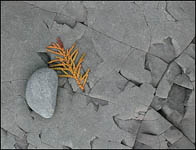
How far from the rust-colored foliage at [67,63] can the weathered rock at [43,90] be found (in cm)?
10

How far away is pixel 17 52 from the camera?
72.3 inches

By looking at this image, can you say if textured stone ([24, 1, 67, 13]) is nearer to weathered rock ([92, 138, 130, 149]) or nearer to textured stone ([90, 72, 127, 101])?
textured stone ([90, 72, 127, 101])

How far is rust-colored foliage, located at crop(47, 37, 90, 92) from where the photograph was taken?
5.99 feet

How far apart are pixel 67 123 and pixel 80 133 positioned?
14 centimetres

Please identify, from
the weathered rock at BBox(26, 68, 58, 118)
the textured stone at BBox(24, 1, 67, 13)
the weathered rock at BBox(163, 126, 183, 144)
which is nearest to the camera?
the weathered rock at BBox(26, 68, 58, 118)

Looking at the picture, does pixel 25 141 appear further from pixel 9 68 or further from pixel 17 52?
pixel 17 52

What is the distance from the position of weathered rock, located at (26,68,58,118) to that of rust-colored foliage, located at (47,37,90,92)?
0.33ft

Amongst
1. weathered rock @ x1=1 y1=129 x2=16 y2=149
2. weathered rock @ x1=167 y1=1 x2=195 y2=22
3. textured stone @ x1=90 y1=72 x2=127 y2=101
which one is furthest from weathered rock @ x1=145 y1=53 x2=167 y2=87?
weathered rock @ x1=1 y1=129 x2=16 y2=149

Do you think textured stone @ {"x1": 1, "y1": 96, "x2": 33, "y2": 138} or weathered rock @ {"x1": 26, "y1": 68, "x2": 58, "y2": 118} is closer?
weathered rock @ {"x1": 26, "y1": 68, "x2": 58, "y2": 118}

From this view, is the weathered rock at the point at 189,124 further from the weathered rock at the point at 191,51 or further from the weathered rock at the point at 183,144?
the weathered rock at the point at 191,51

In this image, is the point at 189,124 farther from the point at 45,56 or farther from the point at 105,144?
the point at 45,56

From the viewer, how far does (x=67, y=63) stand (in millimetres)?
1830

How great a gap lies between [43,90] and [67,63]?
0.97 ft

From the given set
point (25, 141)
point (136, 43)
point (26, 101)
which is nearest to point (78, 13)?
point (136, 43)
